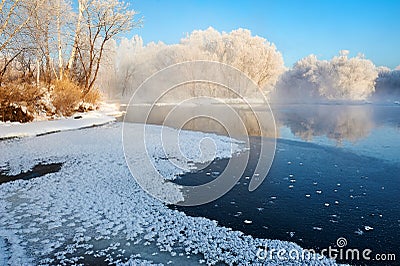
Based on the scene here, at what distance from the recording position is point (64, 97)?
1831 centimetres

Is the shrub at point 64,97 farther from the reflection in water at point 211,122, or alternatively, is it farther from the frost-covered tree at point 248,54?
the frost-covered tree at point 248,54

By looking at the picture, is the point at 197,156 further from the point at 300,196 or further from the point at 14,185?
the point at 14,185

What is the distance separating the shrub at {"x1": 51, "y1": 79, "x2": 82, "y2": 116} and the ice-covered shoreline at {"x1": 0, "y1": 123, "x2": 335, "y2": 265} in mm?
11630

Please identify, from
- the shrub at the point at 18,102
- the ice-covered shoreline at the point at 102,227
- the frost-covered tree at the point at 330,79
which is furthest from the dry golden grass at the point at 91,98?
the frost-covered tree at the point at 330,79

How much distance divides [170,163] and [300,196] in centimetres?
378

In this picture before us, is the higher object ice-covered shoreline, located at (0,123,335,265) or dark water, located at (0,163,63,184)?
dark water, located at (0,163,63,184)

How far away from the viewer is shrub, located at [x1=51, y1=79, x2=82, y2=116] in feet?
58.3

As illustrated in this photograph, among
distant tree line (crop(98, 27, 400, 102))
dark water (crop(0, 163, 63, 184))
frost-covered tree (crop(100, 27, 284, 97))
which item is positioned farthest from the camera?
distant tree line (crop(98, 27, 400, 102))

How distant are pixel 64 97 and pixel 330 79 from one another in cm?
6064

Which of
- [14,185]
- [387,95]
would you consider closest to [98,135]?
[14,185]

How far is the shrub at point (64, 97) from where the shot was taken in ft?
58.3

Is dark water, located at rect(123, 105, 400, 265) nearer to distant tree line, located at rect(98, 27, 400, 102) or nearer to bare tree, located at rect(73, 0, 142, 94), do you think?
bare tree, located at rect(73, 0, 142, 94)

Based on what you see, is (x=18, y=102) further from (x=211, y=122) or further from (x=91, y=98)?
(x=211, y=122)

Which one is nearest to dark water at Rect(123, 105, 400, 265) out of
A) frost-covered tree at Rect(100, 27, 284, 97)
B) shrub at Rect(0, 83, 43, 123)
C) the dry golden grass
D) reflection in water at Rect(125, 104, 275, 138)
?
reflection in water at Rect(125, 104, 275, 138)
